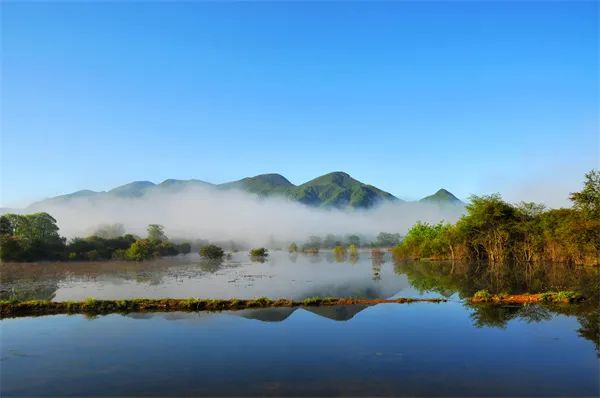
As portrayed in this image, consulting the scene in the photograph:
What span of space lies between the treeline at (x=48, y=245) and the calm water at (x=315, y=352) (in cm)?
5757

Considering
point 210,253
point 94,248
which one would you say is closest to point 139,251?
point 94,248

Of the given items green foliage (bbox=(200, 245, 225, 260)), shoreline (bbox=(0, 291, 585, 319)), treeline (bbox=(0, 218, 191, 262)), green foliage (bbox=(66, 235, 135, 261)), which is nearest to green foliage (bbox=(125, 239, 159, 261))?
treeline (bbox=(0, 218, 191, 262))

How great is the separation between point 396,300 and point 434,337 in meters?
10.4

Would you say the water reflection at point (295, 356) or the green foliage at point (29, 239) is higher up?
the green foliage at point (29, 239)

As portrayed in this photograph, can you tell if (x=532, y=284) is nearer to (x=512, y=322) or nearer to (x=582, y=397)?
(x=512, y=322)

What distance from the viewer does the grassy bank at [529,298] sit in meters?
29.1

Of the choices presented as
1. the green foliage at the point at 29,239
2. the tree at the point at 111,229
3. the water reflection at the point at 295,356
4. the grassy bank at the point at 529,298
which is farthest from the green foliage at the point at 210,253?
the grassy bank at the point at 529,298

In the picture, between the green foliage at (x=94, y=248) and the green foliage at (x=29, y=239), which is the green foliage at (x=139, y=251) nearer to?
the green foliage at (x=94, y=248)

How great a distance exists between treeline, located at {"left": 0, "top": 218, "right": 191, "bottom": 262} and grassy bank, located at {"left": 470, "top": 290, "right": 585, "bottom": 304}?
72.0 m

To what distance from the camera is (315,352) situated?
1748cm

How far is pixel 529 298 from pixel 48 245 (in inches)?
3173

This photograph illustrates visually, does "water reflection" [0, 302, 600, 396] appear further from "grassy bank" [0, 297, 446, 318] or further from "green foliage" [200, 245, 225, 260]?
"green foliage" [200, 245, 225, 260]

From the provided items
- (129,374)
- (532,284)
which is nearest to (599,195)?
(532,284)

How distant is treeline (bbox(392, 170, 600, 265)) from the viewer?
172ft
